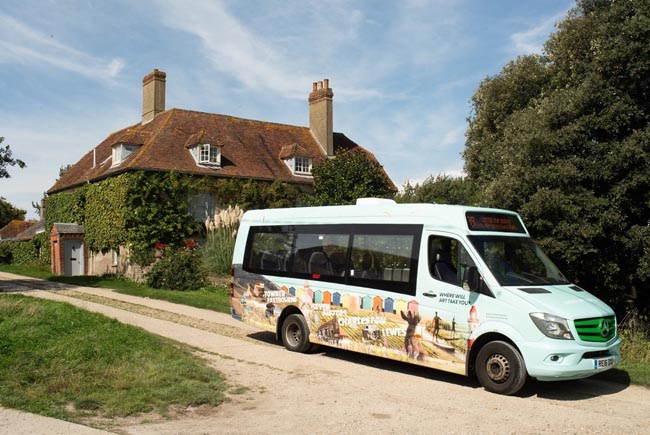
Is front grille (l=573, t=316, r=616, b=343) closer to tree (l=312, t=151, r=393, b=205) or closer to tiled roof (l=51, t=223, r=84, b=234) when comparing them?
tree (l=312, t=151, r=393, b=205)

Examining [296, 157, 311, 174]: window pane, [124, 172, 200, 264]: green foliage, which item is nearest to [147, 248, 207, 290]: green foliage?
[124, 172, 200, 264]: green foliage

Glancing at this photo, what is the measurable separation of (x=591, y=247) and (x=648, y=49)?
184 inches

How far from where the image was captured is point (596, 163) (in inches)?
579

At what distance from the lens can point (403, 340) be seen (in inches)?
385

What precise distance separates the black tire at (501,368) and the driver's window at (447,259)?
106cm

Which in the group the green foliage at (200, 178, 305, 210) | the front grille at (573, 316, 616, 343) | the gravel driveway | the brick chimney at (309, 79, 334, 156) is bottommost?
the gravel driveway

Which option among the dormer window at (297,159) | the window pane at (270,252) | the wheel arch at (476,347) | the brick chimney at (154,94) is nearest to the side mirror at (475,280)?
the wheel arch at (476,347)

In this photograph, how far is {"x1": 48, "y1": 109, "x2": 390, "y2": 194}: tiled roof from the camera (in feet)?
99.2

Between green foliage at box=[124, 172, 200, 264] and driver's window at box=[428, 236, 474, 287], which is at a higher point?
green foliage at box=[124, 172, 200, 264]

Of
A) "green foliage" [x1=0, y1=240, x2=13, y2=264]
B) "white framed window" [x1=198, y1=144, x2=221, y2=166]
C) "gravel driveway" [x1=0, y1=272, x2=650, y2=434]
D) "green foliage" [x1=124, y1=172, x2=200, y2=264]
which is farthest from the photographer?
"green foliage" [x1=0, y1=240, x2=13, y2=264]

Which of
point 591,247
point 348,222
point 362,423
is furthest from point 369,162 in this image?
point 362,423

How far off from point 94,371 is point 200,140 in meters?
22.6

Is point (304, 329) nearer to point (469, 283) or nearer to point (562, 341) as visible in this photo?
point (469, 283)

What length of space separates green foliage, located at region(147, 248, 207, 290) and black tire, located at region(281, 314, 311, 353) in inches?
442
